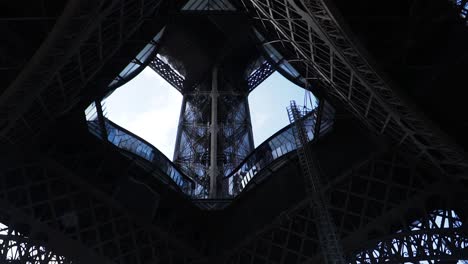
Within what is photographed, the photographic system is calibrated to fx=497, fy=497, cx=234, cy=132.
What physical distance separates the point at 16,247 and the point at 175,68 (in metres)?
27.6

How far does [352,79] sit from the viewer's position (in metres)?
17.9

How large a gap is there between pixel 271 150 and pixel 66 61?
43.7 feet

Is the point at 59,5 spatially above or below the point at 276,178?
above

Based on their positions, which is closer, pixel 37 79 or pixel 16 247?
pixel 37 79

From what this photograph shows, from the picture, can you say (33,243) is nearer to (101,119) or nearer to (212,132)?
(101,119)

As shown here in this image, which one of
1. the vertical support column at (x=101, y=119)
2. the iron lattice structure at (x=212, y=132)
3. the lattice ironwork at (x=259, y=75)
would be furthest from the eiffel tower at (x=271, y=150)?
the lattice ironwork at (x=259, y=75)

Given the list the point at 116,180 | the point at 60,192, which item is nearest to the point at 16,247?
the point at 60,192

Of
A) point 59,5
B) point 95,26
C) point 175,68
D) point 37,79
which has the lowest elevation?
point 37,79

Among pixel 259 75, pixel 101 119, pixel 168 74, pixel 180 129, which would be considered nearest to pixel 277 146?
pixel 101 119

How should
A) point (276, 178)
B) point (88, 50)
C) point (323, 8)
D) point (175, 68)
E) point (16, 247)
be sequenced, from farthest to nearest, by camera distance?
point (175, 68)
point (276, 178)
point (16, 247)
point (88, 50)
point (323, 8)

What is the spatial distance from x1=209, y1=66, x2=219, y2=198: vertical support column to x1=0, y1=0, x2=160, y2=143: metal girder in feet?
50.5

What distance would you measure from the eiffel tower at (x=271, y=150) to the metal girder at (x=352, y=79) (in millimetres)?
73

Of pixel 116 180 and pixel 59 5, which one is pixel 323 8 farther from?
pixel 116 180

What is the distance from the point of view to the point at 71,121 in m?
22.3
